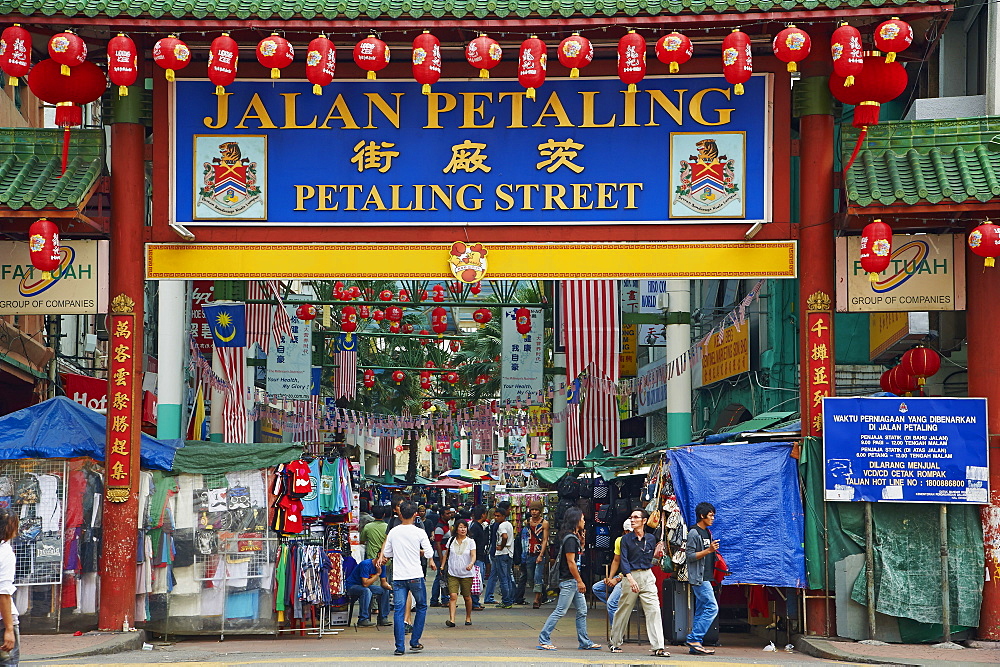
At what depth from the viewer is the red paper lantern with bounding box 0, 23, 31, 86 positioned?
1445cm

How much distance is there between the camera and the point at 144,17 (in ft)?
48.0

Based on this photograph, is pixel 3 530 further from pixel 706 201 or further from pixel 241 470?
pixel 706 201

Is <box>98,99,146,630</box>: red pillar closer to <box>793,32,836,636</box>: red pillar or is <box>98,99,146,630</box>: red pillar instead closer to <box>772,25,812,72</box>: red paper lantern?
<box>772,25,812,72</box>: red paper lantern

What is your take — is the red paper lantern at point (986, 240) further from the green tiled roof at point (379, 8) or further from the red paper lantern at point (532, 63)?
the red paper lantern at point (532, 63)

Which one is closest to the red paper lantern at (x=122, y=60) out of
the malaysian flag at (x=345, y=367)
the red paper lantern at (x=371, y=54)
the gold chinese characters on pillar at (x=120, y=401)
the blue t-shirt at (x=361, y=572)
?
the red paper lantern at (x=371, y=54)

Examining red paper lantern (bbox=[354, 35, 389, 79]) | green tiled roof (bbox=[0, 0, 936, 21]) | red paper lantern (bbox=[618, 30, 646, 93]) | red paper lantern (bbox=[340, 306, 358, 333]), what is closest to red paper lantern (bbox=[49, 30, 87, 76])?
green tiled roof (bbox=[0, 0, 936, 21])

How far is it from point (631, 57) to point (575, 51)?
2.17 ft

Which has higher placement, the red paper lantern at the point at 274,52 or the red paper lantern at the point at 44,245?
the red paper lantern at the point at 274,52

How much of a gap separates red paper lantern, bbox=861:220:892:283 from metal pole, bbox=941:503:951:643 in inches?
117

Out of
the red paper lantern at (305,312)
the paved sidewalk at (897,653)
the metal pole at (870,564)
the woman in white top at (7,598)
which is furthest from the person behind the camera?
the red paper lantern at (305,312)

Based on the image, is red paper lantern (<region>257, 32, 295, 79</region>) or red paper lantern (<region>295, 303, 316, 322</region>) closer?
red paper lantern (<region>257, 32, 295, 79</region>)

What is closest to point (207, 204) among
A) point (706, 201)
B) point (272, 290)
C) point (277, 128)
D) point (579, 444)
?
point (277, 128)

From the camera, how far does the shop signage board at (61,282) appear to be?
15617 mm

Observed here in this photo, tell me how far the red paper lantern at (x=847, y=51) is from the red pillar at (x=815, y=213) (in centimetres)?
121
